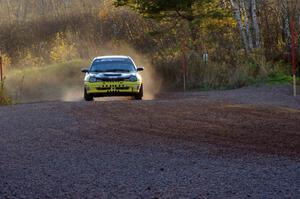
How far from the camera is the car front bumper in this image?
831 inches

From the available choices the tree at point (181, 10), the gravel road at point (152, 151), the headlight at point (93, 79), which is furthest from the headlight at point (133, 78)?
the tree at point (181, 10)

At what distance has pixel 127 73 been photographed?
70.5 feet

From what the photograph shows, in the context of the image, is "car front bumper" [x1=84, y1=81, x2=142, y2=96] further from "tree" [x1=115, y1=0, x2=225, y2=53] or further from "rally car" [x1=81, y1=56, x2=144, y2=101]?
"tree" [x1=115, y1=0, x2=225, y2=53]

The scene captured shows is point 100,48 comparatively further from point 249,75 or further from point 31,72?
point 249,75

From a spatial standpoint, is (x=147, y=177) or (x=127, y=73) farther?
(x=127, y=73)

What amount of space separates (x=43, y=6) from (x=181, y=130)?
234 feet

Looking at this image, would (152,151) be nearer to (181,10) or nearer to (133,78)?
(133,78)

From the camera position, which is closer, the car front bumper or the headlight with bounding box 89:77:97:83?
the car front bumper

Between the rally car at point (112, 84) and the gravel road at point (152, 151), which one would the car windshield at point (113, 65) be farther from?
the gravel road at point (152, 151)

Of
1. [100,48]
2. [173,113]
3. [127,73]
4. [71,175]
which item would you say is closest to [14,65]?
[100,48]

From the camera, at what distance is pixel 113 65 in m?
22.5

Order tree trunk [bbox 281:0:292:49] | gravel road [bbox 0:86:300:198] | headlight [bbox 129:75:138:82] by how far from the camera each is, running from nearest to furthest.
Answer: gravel road [bbox 0:86:300:198] < headlight [bbox 129:75:138:82] < tree trunk [bbox 281:0:292:49]

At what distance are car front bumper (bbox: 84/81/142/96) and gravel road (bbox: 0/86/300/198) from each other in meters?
3.59

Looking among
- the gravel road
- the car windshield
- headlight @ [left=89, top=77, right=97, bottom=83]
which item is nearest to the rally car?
headlight @ [left=89, top=77, right=97, bottom=83]
